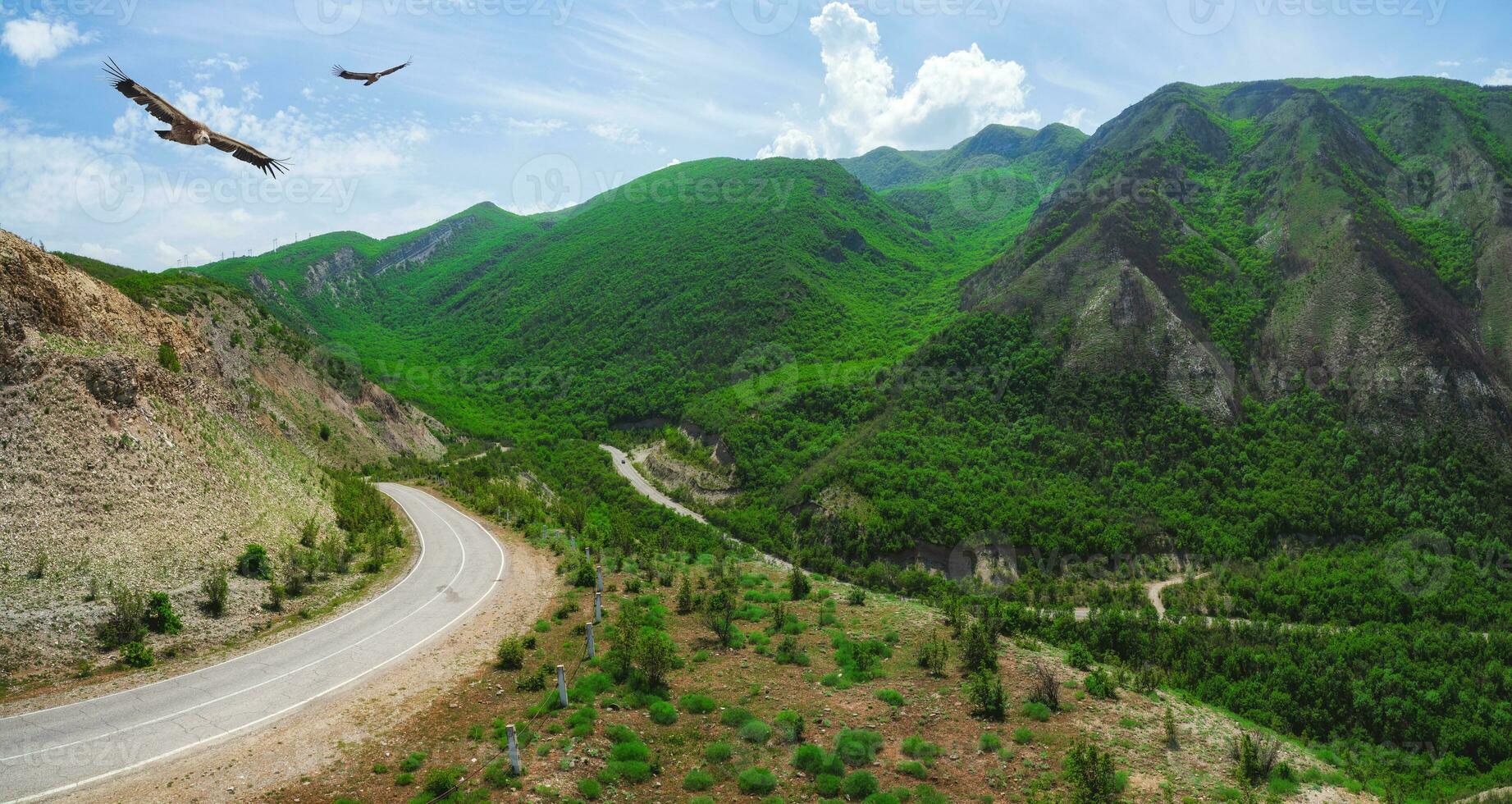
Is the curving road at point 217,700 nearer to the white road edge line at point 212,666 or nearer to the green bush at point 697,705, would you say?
the white road edge line at point 212,666

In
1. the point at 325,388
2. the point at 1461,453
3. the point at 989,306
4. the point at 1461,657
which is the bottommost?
the point at 1461,657

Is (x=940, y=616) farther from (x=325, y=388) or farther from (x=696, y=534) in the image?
(x=325, y=388)

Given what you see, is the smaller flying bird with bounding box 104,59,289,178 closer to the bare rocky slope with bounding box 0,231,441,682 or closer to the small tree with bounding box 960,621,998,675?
the bare rocky slope with bounding box 0,231,441,682

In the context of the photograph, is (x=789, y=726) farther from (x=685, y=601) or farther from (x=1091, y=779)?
(x=685, y=601)

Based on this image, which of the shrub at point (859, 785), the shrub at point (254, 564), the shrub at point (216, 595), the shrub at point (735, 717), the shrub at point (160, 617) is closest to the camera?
the shrub at point (859, 785)

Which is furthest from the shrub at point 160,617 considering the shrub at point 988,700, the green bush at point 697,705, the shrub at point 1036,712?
the shrub at point 1036,712

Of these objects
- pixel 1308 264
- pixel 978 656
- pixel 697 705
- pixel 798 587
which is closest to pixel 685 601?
pixel 798 587

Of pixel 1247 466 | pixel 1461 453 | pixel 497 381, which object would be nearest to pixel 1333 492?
pixel 1247 466
